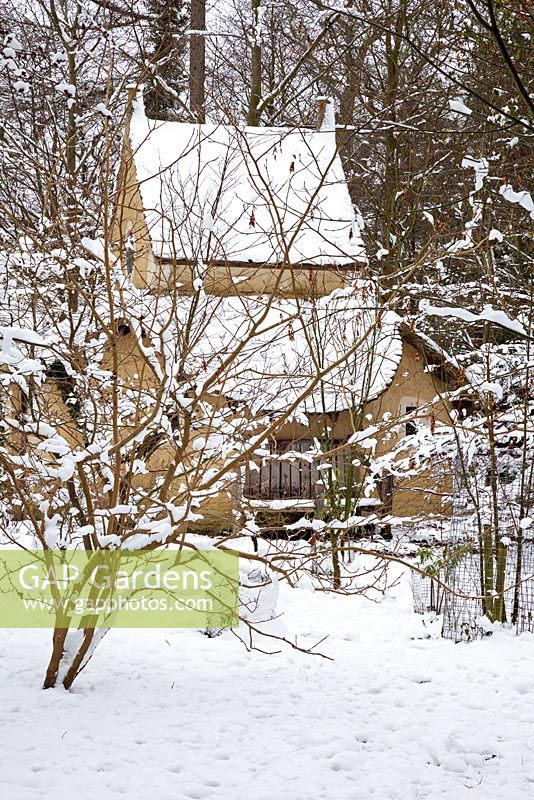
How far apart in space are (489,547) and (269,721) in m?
3.04

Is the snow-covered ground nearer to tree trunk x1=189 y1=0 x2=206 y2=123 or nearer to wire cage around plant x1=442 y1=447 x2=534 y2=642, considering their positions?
wire cage around plant x1=442 y1=447 x2=534 y2=642

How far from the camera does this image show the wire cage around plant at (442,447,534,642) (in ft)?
23.0

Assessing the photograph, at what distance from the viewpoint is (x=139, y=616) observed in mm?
7141

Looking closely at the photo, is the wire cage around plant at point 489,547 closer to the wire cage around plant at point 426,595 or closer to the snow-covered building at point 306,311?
the wire cage around plant at point 426,595

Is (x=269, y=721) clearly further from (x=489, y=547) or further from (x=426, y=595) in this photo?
(x=426, y=595)

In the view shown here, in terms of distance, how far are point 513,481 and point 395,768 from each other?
3572 mm

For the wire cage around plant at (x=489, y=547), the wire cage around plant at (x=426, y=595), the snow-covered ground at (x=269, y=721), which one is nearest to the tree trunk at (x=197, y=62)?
the wire cage around plant at (x=489, y=547)

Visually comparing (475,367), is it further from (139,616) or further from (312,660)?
(139,616)

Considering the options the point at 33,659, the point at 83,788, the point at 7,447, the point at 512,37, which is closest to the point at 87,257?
the point at 7,447

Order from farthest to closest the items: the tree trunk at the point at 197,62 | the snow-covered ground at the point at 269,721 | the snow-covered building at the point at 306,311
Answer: the snow-covered building at the point at 306,311
the tree trunk at the point at 197,62
the snow-covered ground at the point at 269,721

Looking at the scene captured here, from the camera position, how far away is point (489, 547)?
7.15 meters

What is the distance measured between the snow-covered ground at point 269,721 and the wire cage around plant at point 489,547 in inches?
13.6

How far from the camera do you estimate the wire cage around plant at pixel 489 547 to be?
23.0ft

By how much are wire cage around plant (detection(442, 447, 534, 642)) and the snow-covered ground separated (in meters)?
0.35
